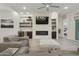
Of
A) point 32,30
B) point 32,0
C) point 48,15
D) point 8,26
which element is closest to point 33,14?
point 48,15

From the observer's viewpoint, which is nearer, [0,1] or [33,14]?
[0,1]

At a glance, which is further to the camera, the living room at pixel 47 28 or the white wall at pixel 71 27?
the white wall at pixel 71 27

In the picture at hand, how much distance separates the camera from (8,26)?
13.4 ft

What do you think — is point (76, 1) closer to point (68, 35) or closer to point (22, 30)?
point (22, 30)

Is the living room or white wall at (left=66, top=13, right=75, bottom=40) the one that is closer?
the living room


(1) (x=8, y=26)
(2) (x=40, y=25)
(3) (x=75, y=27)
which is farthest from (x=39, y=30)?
(1) (x=8, y=26)

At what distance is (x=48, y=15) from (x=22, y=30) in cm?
149

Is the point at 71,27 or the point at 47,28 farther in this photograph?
the point at 47,28

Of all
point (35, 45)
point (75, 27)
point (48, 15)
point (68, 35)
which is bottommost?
point (35, 45)

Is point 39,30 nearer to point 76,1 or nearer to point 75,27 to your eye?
point 75,27

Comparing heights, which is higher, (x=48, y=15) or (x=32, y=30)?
(x=48, y=15)

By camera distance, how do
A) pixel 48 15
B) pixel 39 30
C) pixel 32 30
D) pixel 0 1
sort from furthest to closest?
1. pixel 39 30
2. pixel 32 30
3. pixel 48 15
4. pixel 0 1

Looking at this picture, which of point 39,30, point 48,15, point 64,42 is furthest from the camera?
point 39,30

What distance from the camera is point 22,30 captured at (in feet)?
19.4
